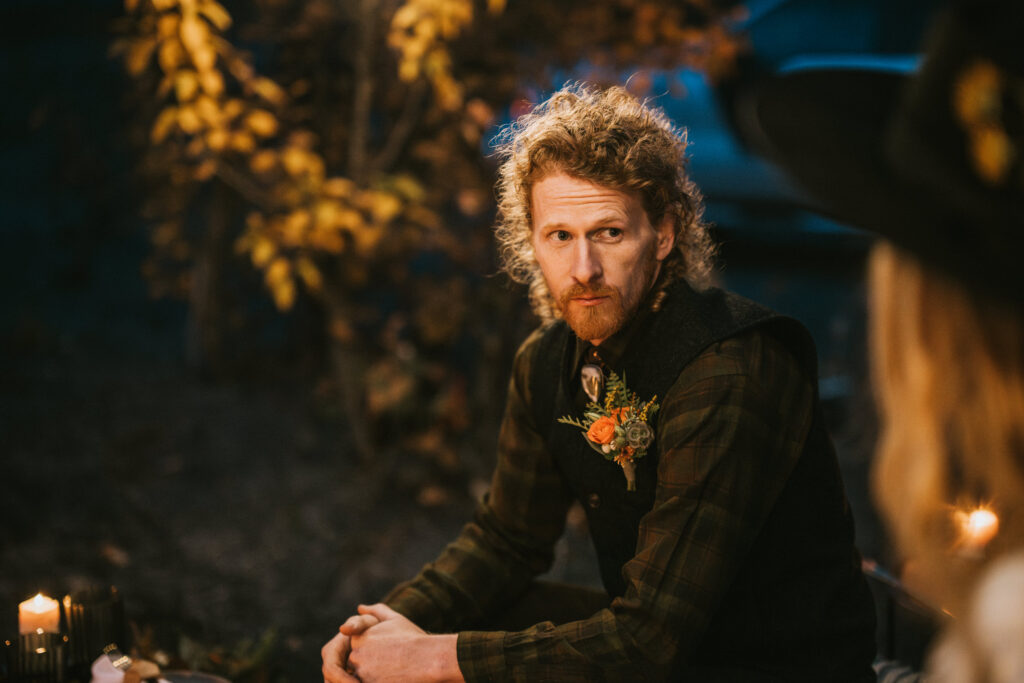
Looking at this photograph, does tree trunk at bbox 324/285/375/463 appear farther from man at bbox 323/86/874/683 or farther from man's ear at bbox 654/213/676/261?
man's ear at bbox 654/213/676/261

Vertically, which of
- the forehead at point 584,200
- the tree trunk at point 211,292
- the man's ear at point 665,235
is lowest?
the man's ear at point 665,235

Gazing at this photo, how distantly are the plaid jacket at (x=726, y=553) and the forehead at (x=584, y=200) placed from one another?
0.23 meters

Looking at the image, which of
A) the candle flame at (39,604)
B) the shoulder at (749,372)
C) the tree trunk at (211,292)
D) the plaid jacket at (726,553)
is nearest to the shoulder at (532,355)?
the plaid jacket at (726,553)

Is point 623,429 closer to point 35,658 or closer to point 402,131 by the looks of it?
point 35,658

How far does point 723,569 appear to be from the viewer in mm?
1771

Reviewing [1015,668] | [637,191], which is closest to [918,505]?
[1015,668]

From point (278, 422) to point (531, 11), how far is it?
2721 mm

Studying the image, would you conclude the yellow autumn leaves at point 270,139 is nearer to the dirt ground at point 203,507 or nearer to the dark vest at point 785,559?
the dirt ground at point 203,507

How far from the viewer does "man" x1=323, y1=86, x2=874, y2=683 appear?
70.4 inches

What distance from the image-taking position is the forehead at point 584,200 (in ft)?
6.60

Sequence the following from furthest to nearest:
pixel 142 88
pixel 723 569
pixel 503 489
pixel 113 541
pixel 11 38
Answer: pixel 11 38
pixel 142 88
pixel 113 541
pixel 503 489
pixel 723 569

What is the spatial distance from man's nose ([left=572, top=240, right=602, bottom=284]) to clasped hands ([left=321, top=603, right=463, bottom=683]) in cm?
84

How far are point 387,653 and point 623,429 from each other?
71 cm

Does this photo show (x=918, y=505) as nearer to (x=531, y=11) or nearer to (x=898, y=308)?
(x=898, y=308)
